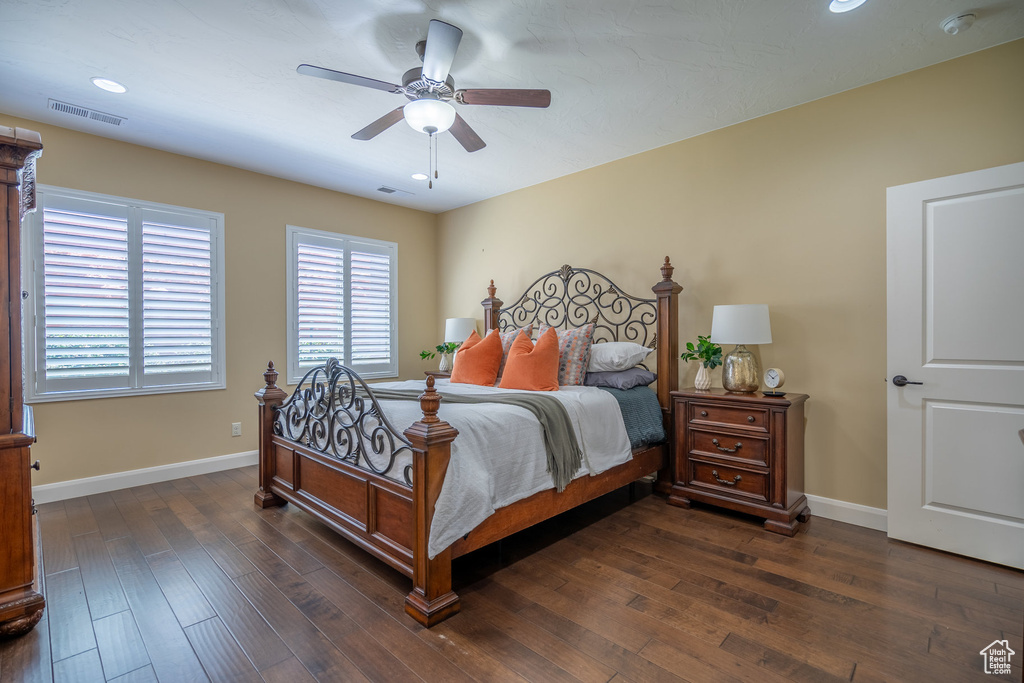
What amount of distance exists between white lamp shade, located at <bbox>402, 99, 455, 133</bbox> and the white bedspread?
4.78 feet

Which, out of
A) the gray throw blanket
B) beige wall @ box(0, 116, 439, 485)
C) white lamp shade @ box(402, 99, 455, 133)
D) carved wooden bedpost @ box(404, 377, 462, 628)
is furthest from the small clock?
beige wall @ box(0, 116, 439, 485)

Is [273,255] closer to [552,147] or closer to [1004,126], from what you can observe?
[552,147]

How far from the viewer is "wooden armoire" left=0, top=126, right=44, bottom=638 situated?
5.95ft

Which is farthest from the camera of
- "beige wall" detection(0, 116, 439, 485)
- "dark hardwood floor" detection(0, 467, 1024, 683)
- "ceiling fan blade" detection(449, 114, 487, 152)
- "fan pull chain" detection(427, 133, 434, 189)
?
"fan pull chain" detection(427, 133, 434, 189)

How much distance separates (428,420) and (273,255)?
132 inches

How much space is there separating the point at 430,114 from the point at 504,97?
38 cm

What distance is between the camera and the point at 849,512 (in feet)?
9.40

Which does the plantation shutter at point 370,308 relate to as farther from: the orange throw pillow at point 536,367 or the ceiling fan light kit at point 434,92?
the ceiling fan light kit at point 434,92

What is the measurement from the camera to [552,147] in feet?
12.2

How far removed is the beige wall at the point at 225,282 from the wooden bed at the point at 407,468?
4.05 feet

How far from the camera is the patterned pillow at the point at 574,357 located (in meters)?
3.47

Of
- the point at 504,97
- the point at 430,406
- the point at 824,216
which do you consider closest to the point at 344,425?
the point at 430,406

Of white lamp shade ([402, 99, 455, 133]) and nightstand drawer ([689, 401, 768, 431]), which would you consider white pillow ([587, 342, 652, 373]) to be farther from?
white lamp shade ([402, 99, 455, 133])

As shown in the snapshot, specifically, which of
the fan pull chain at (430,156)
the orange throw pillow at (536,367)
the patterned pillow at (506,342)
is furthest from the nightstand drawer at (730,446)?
the fan pull chain at (430,156)
